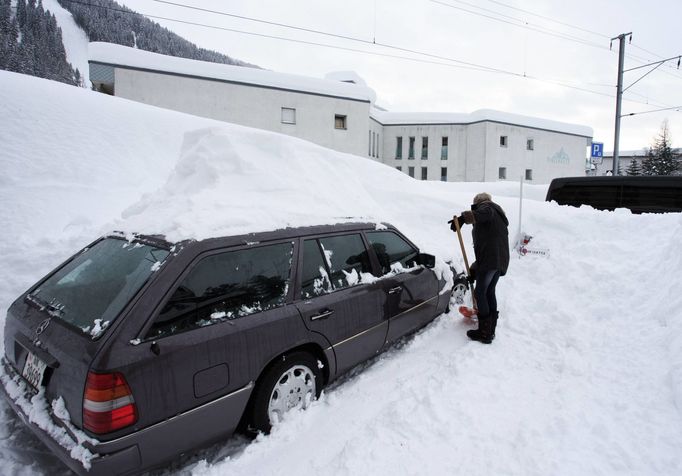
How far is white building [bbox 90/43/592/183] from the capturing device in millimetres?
20516

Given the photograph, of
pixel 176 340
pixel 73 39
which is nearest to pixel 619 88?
pixel 176 340

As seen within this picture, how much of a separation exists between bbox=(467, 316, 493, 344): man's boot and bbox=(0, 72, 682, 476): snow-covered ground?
0.11m

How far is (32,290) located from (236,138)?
3.23m

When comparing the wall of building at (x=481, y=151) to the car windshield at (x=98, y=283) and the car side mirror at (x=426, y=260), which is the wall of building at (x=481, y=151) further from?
the car windshield at (x=98, y=283)

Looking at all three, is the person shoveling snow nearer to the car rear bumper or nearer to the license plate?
the car rear bumper

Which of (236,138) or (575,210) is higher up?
(236,138)

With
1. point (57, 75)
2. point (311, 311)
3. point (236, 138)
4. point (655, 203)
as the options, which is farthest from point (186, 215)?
point (57, 75)

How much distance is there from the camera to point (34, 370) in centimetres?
227

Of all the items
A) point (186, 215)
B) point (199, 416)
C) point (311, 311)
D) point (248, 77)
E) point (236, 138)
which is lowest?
point (199, 416)

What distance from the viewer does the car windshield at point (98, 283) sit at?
223cm

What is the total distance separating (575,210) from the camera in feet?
28.0

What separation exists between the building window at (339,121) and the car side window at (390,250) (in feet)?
73.8

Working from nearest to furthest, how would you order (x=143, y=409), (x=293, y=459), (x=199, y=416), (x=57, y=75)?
(x=143, y=409) → (x=199, y=416) → (x=293, y=459) → (x=57, y=75)

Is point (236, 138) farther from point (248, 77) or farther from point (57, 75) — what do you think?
point (57, 75)
